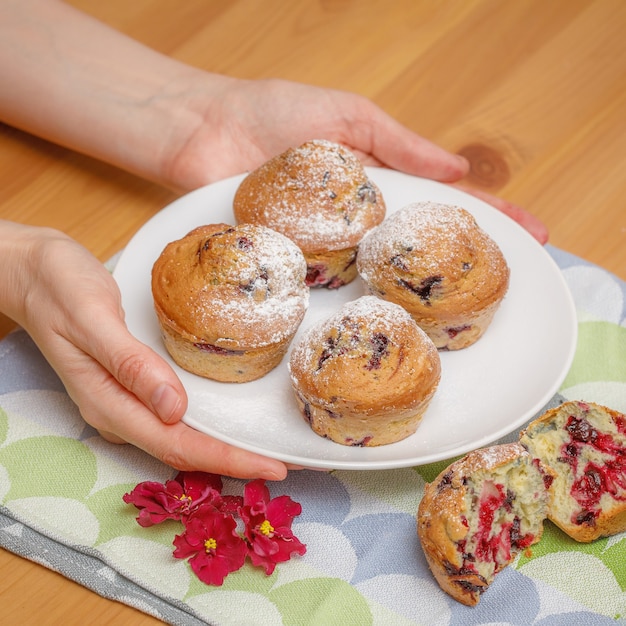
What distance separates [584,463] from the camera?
175cm

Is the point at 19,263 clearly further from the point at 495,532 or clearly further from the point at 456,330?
the point at 495,532

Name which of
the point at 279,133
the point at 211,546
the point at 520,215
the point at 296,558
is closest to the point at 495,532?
the point at 296,558

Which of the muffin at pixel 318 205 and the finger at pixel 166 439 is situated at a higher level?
the muffin at pixel 318 205

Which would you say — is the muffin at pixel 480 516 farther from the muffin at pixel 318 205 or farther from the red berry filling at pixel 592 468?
the muffin at pixel 318 205

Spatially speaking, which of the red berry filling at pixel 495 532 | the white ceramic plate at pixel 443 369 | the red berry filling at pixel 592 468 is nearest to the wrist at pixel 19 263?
the white ceramic plate at pixel 443 369

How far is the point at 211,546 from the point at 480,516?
499 millimetres

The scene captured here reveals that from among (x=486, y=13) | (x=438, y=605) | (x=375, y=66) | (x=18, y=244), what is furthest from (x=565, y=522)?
Result: (x=486, y=13)

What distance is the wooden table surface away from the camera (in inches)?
97.7

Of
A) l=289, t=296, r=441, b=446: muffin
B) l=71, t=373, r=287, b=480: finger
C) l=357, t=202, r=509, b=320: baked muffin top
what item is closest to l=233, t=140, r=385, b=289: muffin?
l=357, t=202, r=509, b=320: baked muffin top

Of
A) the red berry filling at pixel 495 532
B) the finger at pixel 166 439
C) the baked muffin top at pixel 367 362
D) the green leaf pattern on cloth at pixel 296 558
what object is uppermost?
the baked muffin top at pixel 367 362

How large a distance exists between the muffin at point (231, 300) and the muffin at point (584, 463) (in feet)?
1.79

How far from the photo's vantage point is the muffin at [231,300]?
1801 millimetres

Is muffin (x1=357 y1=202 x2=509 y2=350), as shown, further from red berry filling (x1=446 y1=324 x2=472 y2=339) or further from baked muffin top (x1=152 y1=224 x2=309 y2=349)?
baked muffin top (x1=152 y1=224 x2=309 y2=349)

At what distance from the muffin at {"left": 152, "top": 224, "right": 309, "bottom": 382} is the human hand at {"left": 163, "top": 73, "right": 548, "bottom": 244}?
1.98 feet
